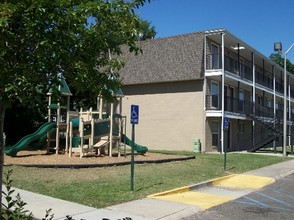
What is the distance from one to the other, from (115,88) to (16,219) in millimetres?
1837

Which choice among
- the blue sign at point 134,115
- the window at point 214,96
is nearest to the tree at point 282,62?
the window at point 214,96

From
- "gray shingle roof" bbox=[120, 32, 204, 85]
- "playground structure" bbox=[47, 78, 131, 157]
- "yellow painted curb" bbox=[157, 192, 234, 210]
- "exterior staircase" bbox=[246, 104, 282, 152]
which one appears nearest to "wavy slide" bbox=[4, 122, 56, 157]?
"playground structure" bbox=[47, 78, 131, 157]

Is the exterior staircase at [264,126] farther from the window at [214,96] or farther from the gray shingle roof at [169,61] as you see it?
the gray shingle roof at [169,61]

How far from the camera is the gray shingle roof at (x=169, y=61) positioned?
2921 cm

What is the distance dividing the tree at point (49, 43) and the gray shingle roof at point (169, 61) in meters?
24.6

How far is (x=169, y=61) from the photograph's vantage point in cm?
3064

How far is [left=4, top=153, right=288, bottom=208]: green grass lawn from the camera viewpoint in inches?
387

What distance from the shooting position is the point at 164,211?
8820mm

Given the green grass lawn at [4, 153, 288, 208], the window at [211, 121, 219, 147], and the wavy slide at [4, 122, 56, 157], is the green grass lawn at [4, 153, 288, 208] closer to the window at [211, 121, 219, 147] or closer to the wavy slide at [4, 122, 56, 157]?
the wavy slide at [4, 122, 56, 157]

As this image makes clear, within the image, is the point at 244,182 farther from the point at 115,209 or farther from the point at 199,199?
the point at 115,209

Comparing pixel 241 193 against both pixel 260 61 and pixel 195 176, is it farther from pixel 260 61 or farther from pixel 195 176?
pixel 260 61

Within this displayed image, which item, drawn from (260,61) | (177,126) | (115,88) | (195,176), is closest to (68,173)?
(195,176)

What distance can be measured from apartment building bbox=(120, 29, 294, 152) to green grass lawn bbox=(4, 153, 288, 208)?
41.6 feet

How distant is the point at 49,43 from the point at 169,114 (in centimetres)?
2685
